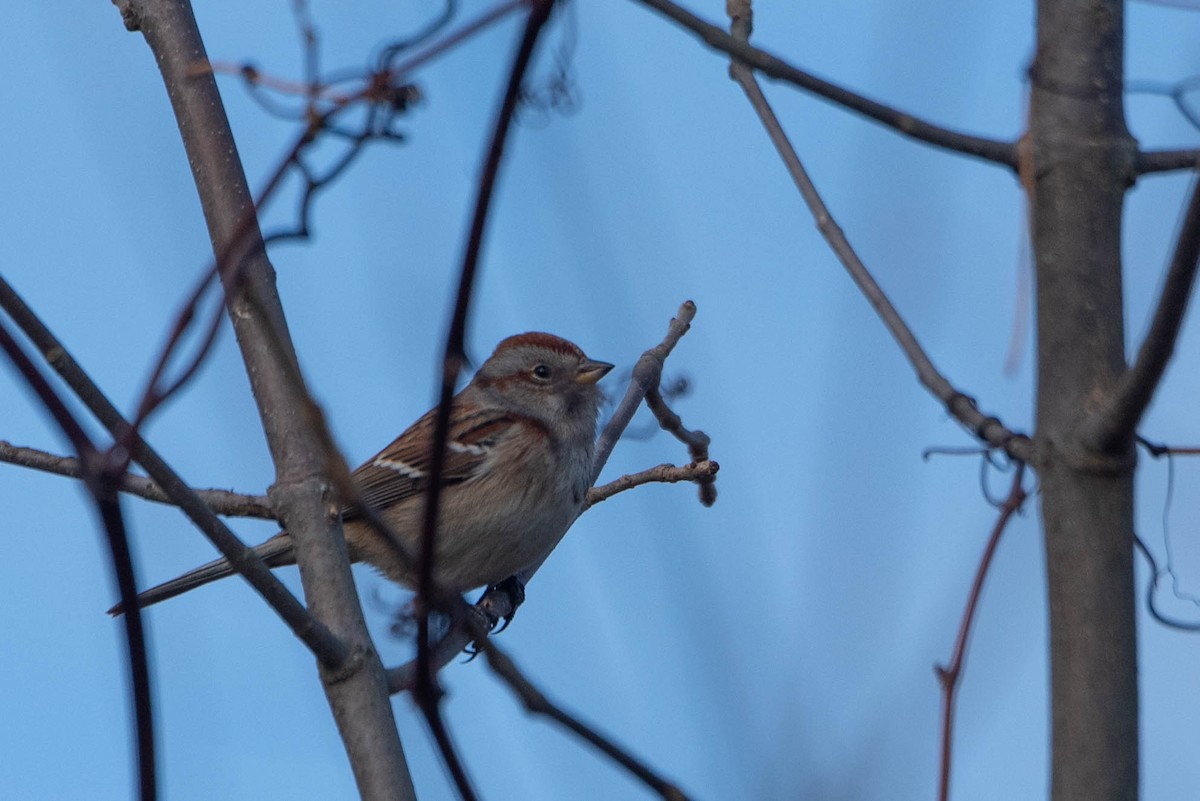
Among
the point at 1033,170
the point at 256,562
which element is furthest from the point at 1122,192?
the point at 256,562

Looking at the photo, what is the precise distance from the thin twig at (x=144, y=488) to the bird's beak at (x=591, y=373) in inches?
94.5

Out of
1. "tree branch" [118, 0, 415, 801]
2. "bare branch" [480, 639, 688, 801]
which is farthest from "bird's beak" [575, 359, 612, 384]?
"bare branch" [480, 639, 688, 801]

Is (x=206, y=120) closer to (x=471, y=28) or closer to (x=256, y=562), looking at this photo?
(x=256, y=562)

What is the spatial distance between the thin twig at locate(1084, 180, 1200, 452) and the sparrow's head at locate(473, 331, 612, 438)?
4191 mm

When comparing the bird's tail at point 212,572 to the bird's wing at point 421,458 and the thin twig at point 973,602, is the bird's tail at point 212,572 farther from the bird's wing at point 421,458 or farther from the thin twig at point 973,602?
the thin twig at point 973,602

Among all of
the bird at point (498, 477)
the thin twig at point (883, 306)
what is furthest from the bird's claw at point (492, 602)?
the thin twig at point (883, 306)

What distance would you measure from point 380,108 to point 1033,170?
1.01 meters

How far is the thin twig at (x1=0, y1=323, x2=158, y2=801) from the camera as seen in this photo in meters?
1.14

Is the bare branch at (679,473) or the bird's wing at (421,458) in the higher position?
the bird's wing at (421,458)

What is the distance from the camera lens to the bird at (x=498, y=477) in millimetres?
5219

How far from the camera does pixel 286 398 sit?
290cm

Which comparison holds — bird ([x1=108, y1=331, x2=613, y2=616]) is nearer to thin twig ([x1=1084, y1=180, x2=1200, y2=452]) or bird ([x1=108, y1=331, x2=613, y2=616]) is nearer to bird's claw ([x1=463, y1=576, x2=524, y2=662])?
bird's claw ([x1=463, y1=576, x2=524, y2=662])

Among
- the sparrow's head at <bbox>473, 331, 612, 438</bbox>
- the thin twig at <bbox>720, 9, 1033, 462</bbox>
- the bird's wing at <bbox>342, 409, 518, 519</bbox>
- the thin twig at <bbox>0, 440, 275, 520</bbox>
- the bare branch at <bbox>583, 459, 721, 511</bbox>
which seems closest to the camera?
the thin twig at <bbox>720, 9, 1033, 462</bbox>

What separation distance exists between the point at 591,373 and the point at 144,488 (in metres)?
2.69
